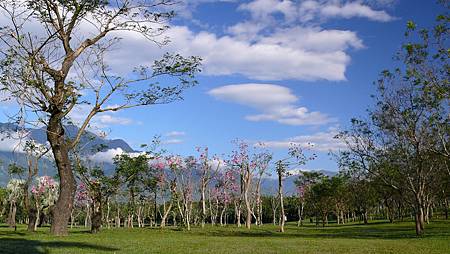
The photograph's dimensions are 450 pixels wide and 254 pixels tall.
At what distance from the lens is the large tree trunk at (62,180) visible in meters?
29.2

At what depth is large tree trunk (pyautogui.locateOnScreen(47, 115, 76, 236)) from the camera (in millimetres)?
29234

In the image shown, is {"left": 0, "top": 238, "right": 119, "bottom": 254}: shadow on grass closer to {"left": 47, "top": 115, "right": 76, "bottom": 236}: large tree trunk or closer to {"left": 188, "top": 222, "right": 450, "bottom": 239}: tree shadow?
{"left": 47, "top": 115, "right": 76, "bottom": 236}: large tree trunk

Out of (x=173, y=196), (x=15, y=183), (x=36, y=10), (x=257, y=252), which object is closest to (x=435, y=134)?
(x=257, y=252)

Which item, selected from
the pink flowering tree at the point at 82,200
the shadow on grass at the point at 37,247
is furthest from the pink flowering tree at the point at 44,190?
the shadow on grass at the point at 37,247

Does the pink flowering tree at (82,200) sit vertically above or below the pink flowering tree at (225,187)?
below

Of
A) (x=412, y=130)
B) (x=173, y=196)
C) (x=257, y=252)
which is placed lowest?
(x=257, y=252)

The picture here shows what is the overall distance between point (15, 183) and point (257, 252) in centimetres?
6480

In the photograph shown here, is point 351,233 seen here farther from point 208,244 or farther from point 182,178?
point 182,178

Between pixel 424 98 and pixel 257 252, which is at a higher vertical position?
pixel 424 98

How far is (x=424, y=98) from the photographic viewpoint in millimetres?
40000

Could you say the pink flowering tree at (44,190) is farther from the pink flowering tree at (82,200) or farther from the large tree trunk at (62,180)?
the large tree trunk at (62,180)

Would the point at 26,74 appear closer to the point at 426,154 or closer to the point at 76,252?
the point at 76,252

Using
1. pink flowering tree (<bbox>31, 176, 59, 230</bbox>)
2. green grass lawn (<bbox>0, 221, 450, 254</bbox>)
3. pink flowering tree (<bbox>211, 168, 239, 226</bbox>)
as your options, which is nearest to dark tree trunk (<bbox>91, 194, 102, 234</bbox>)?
green grass lawn (<bbox>0, 221, 450, 254</bbox>)

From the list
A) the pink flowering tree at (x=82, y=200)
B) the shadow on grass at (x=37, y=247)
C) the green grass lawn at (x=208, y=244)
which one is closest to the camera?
the shadow on grass at (x=37, y=247)
